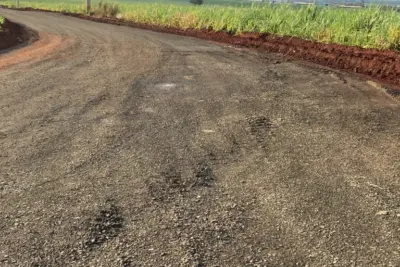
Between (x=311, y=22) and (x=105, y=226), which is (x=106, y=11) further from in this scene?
(x=105, y=226)

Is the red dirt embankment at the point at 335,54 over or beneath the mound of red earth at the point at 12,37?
over

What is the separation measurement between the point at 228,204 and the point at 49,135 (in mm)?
2609

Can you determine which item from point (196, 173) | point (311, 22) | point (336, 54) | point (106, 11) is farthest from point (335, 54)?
point (106, 11)

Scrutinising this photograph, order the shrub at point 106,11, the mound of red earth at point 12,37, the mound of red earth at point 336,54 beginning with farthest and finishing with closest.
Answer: the shrub at point 106,11
the mound of red earth at point 12,37
the mound of red earth at point 336,54

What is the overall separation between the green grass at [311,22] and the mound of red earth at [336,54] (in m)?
0.72

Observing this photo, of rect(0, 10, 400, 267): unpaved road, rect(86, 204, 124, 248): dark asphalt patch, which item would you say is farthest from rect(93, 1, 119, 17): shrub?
rect(86, 204, 124, 248): dark asphalt patch

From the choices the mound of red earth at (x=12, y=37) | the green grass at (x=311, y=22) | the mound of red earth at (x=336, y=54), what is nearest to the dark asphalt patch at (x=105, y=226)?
the mound of red earth at (x=336, y=54)

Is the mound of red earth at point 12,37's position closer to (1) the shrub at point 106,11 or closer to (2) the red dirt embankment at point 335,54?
(2) the red dirt embankment at point 335,54

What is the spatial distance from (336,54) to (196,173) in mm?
8841

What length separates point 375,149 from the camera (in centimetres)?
557

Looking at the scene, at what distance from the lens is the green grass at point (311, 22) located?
13.9m

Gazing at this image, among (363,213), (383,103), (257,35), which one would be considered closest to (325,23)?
(257,35)

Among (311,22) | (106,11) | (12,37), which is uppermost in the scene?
(311,22)

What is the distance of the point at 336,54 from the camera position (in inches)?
496
